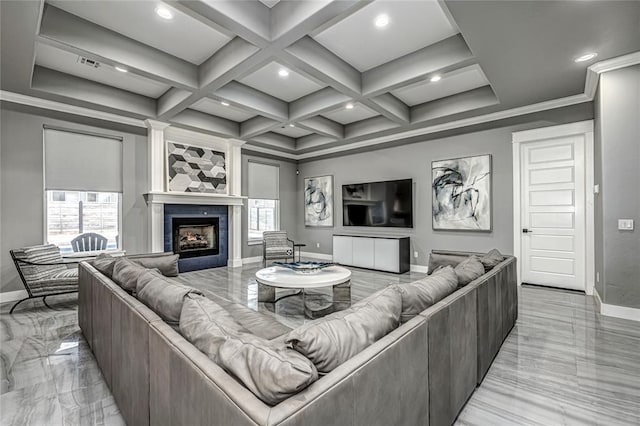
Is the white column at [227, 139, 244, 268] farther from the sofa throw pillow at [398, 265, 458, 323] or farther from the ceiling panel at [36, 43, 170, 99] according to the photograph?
the sofa throw pillow at [398, 265, 458, 323]

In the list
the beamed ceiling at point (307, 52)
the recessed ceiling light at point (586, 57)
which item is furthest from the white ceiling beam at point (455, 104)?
the recessed ceiling light at point (586, 57)

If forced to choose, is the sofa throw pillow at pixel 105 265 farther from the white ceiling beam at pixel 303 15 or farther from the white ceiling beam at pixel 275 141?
the white ceiling beam at pixel 275 141

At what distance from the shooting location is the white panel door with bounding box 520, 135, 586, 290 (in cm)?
433

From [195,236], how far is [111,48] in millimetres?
3796

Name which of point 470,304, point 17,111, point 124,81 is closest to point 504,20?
point 470,304

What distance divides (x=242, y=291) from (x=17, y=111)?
4.09m

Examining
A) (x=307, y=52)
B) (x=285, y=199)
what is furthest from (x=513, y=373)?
(x=285, y=199)

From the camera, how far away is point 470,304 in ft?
6.04

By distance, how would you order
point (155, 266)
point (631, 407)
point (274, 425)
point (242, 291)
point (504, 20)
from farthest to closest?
point (242, 291) → point (155, 266) → point (504, 20) → point (631, 407) → point (274, 425)

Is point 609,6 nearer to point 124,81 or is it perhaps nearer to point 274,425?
point 274,425

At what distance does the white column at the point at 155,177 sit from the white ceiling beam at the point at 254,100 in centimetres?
174

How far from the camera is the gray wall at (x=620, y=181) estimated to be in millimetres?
3195

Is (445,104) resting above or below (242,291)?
above

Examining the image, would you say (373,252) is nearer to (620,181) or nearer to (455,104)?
(455,104)
